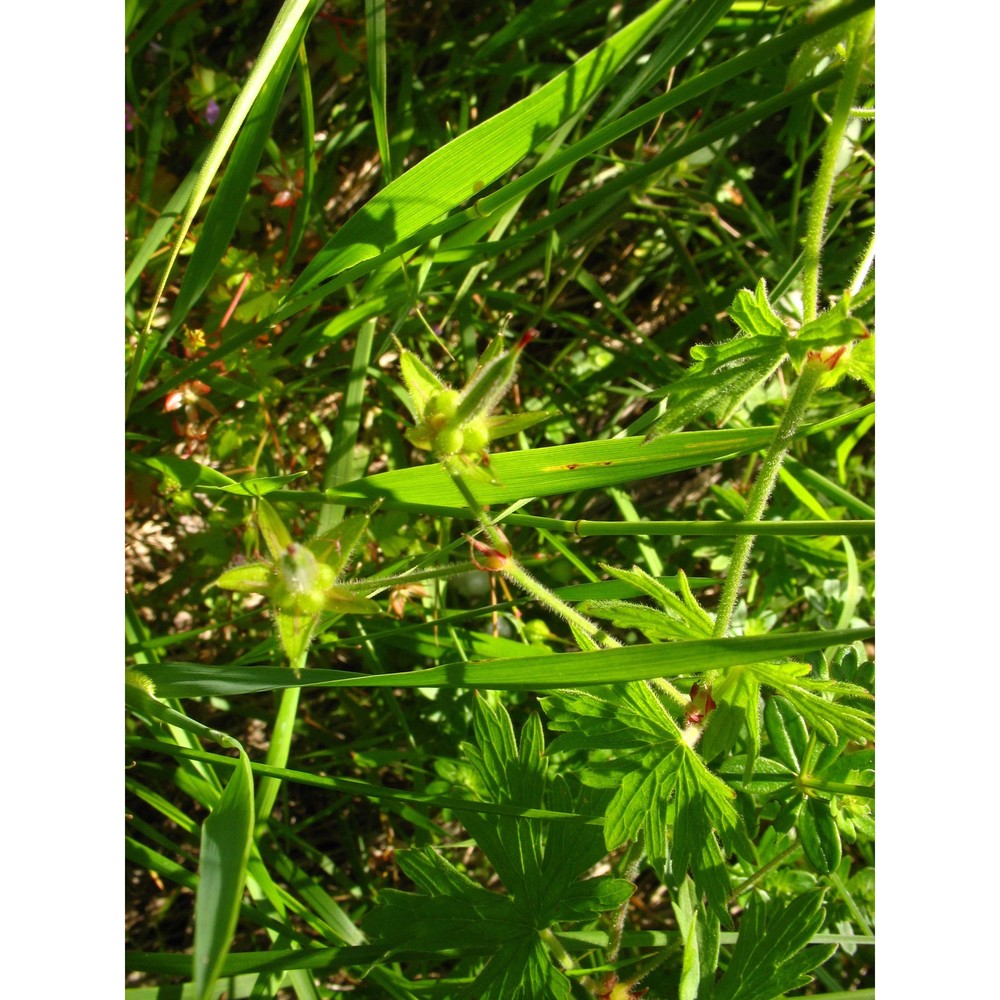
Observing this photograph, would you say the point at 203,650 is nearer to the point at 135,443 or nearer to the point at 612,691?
the point at 135,443

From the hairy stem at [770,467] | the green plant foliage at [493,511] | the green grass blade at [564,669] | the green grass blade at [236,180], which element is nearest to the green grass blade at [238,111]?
the green plant foliage at [493,511]

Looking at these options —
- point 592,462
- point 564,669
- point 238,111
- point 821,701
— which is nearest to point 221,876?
point 564,669

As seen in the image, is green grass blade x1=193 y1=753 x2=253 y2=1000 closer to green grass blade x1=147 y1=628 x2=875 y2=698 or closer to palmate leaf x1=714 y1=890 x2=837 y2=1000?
green grass blade x1=147 y1=628 x2=875 y2=698

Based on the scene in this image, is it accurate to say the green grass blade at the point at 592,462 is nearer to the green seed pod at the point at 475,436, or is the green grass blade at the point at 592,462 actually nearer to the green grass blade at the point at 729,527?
the green grass blade at the point at 729,527

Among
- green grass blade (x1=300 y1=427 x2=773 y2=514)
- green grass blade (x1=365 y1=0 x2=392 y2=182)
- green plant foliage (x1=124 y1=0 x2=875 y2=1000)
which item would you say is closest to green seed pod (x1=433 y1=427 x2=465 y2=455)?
green plant foliage (x1=124 y1=0 x2=875 y2=1000)

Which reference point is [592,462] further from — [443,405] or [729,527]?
[443,405]
